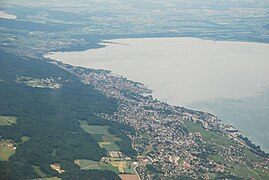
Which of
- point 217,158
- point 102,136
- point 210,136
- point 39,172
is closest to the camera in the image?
point 39,172

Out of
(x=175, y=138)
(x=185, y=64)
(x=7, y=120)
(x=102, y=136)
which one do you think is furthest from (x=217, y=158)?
(x=185, y=64)

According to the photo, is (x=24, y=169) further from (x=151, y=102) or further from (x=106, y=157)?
(x=151, y=102)

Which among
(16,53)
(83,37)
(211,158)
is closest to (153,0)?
(83,37)

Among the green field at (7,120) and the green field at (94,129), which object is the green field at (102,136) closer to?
the green field at (94,129)

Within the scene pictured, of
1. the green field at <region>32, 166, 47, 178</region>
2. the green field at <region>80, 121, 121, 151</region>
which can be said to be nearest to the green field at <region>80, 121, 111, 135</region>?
the green field at <region>80, 121, 121, 151</region>

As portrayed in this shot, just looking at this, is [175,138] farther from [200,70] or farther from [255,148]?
[200,70]

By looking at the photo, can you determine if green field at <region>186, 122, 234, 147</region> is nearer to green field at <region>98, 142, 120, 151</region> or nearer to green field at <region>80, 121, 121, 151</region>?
green field at <region>80, 121, 121, 151</region>
